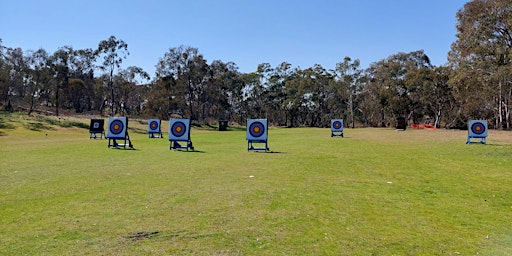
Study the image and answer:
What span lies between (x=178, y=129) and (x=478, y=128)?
16.2 m

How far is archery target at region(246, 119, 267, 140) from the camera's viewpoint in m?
17.3

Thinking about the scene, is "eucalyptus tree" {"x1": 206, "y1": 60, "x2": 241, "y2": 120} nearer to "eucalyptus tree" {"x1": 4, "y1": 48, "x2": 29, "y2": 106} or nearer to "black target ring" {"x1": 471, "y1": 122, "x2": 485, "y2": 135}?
"eucalyptus tree" {"x1": 4, "y1": 48, "x2": 29, "y2": 106}

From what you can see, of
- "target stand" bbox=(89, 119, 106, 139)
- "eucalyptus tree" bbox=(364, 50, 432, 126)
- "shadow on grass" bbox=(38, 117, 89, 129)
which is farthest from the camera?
"eucalyptus tree" bbox=(364, 50, 432, 126)

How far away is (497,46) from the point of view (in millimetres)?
27781

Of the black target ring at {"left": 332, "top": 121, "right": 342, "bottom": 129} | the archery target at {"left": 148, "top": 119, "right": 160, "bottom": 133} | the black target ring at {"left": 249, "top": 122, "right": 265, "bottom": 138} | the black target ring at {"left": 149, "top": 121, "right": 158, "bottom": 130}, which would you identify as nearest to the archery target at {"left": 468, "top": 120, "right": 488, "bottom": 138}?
the black target ring at {"left": 332, "top": 121, "right": 342, "bottom": 129}

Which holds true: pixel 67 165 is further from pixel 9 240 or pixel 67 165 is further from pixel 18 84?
pixel 18 84

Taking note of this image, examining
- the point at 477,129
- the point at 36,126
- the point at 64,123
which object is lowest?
the point at 36,126

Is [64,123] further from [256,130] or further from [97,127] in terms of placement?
[256,130]

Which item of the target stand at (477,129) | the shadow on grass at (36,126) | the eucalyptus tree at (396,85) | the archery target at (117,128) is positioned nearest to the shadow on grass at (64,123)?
the shadow on grass at (36,126)

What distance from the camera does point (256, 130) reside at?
17.4 metres

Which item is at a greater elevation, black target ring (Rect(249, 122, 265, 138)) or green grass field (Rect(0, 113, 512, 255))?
black target ring (Rect(249, 122, 265, 138))

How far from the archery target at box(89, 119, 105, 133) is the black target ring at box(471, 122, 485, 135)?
22.2 metres

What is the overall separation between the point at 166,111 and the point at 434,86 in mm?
39800

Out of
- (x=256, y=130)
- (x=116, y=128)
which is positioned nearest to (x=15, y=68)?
(x=116, y=128)
